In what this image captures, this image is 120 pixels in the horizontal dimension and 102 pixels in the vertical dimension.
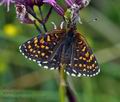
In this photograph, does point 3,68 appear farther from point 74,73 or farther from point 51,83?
point 74,73

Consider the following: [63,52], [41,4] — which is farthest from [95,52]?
[63,52]

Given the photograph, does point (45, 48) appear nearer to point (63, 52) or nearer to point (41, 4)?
point (63, 52)

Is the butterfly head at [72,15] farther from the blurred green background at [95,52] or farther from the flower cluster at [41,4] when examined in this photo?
the blurred green background at [95,52]

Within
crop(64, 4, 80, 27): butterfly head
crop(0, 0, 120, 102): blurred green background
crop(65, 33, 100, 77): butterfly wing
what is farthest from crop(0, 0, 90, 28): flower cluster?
crop(0, 0, 120, 102): blurred green background

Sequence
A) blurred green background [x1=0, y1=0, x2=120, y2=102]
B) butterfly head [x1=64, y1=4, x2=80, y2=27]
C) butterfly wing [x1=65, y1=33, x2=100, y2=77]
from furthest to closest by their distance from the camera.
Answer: blurred green background [x1=0, y1=0, x2=120, y2=102] < butterfly head [x1=64, y1=4, x2=80, y2=27] < butterfly wing [x1=65, y1=33, x2=100, y2=77]

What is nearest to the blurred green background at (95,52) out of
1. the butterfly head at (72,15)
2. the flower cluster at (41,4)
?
the flower cluster at (41,4)

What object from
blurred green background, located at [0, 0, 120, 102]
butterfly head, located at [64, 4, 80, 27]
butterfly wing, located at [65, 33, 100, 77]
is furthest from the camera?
blurred green background, located at [0, 0, 120, 102]

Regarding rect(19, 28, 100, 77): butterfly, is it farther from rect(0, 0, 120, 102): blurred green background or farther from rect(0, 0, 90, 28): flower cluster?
rect(0, 0, 120, 102): blurred green background
